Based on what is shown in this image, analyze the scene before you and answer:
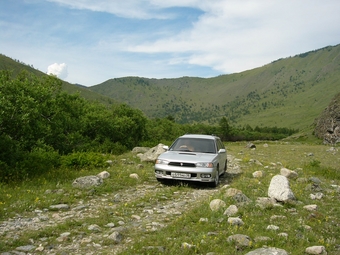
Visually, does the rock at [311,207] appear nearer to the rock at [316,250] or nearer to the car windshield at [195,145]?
the rock at [316,250]

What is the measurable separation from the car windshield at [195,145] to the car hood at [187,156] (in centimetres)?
52

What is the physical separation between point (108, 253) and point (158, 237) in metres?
1.09

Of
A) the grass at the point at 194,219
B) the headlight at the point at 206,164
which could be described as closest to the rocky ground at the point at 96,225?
the grass at the point at 194,219

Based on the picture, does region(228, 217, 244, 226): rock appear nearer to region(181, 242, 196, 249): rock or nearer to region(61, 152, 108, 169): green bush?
region(181, 242, 196, 249): rock

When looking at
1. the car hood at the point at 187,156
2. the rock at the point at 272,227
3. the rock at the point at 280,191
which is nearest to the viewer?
the rock at the point at 272,227

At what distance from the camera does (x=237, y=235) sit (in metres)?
6.34

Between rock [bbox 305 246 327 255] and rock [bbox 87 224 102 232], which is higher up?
rock [bbox 305 246 327 255]

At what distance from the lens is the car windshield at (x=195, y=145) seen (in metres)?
14.2

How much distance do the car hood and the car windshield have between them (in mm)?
523

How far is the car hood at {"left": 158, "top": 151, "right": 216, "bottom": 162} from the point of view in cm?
1248

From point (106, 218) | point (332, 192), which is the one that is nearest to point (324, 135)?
point (332, 192)

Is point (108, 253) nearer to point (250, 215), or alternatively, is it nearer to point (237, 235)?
point (237, 235)

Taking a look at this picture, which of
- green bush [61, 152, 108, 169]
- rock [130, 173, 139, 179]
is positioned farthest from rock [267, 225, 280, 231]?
green bush [61, 152, 108, 169]

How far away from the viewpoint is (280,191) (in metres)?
9.50
